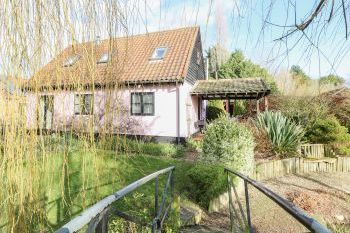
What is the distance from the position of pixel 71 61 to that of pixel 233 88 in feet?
47.1

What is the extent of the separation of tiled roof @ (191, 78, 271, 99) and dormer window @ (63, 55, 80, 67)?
13.6 m

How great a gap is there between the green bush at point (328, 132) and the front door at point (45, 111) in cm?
1166

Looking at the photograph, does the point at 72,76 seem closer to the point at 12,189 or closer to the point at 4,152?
the point at 4,152

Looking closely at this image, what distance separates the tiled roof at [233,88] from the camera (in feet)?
47.3

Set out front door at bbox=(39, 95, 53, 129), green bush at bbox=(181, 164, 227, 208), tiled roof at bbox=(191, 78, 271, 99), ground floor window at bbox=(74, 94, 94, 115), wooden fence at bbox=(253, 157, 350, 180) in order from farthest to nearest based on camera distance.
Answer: tiled roof at bbox=(191, 78, 271, 99), wooden fence at bbox=(253, 157, 350, 180), green bush at bbox=(181, 164, 227, 208), ground floor window at bbox=(74, 94, 94, 115), front door at bbox=(39, 95, 53, 129)

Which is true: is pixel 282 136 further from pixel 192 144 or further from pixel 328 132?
pixel 192 144

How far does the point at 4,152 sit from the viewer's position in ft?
3.62

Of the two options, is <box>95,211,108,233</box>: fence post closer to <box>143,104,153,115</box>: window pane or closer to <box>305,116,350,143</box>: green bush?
<box>305,116,350,143</box>: green bush

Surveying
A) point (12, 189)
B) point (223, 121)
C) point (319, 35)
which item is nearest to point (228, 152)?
point (223, 121)

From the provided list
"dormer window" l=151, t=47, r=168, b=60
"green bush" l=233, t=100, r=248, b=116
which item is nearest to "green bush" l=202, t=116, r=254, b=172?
"dormer window" l=151, t=47, r=168, b=60

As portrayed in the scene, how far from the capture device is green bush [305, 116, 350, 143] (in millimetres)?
10938

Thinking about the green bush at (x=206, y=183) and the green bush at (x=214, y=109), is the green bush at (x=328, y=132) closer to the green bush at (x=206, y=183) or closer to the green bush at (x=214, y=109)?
the green bush at (x=206, y=183)

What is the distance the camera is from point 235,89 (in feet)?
48.5

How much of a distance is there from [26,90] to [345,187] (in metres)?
8.60
